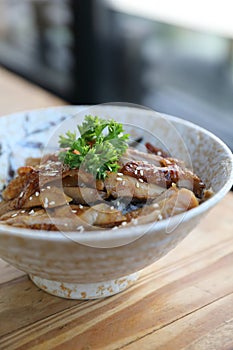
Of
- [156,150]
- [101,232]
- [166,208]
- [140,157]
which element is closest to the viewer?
[101,232]

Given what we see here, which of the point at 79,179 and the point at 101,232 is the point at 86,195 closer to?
the point at 79,179

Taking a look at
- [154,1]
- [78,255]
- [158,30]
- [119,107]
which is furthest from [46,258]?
[158,30]

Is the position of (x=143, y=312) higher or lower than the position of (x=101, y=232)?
lower

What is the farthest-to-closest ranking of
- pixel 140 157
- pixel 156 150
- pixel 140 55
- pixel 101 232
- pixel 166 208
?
pixel 140 55 < pixel 156 150 < pixel 140 157 < pixel 166 208 < pixel 101 232

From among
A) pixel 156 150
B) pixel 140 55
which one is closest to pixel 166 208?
pixel 156 150

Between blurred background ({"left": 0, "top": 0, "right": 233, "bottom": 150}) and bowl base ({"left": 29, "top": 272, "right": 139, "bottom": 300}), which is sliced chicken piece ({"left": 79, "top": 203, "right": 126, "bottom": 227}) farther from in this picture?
blurred background ({"left": 0, "top": 0, "right": 233, "bottom": 150})

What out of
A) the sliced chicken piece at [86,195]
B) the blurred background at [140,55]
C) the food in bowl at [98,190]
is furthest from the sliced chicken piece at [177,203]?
the blurred background at [140,55]

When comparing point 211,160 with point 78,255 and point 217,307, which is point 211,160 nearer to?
point 217,307

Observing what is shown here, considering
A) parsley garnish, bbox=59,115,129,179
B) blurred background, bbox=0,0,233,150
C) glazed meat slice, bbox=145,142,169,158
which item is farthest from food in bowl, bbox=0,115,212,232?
blurred background, bbox=0,0,233,150

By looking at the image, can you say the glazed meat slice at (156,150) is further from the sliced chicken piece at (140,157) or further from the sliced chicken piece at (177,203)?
the sliced chicken piece at (177,203)
